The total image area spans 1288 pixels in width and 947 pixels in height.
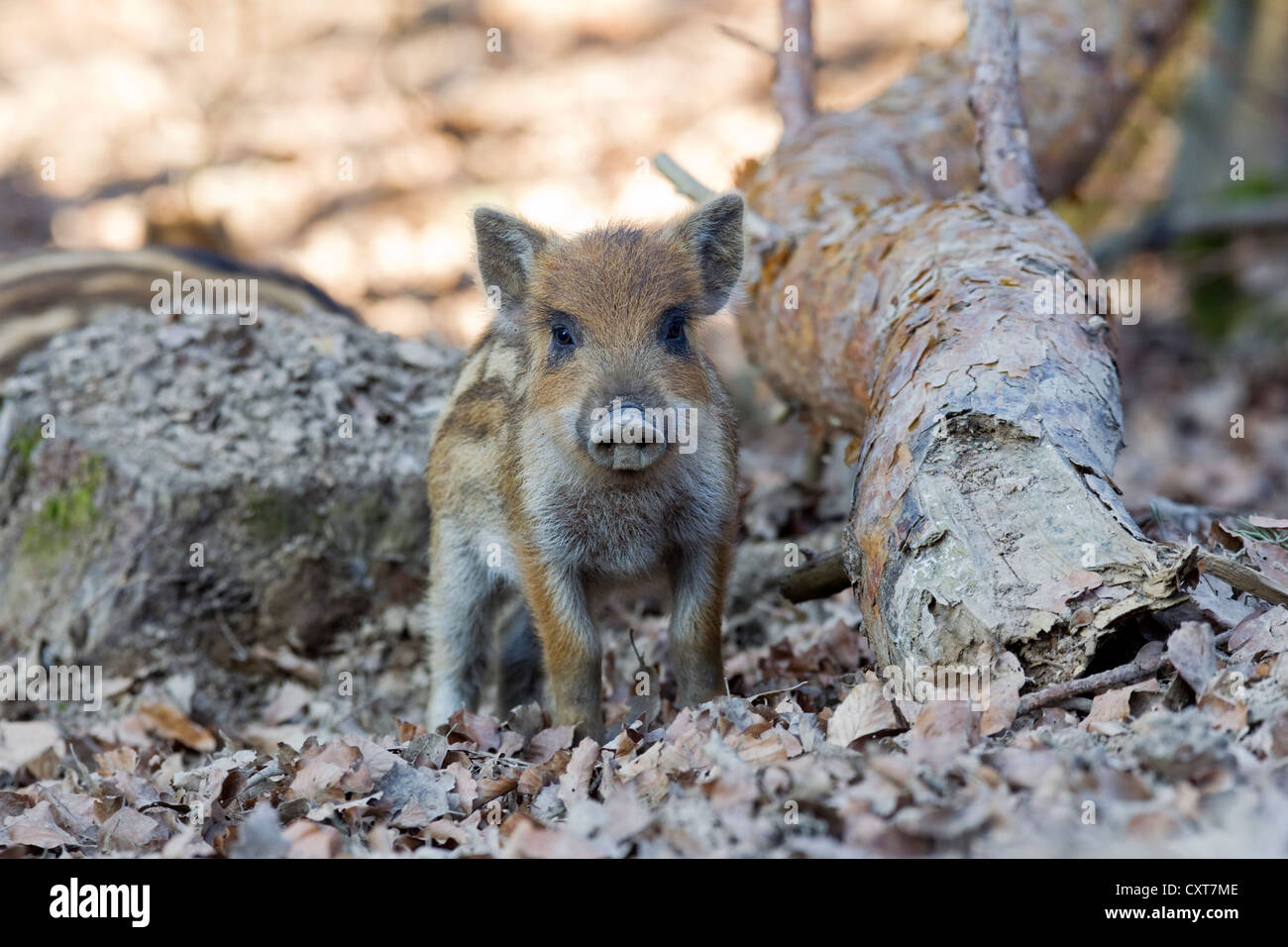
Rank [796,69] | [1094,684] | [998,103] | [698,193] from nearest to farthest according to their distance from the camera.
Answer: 1. [1094,684]
2. [998,103]
3. [698,193]
4. [796,69]

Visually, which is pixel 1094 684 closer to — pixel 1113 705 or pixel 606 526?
pixel 1113 705

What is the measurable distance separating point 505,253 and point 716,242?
0.87 metres

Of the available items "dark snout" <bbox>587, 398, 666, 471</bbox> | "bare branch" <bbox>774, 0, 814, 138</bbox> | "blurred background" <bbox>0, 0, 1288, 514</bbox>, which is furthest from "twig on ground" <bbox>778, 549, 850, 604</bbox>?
"blurred background" <bbox>0, 0, 1288, 514</bbox>

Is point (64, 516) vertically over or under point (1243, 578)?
over

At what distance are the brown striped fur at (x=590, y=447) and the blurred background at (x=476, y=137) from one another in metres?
7.67

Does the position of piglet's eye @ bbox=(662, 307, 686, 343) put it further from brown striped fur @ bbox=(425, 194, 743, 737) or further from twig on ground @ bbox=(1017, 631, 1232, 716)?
twig on ground @ bbox=(1017, 631, 1232, 716)

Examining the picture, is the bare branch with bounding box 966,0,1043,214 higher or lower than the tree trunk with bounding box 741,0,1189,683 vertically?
higher

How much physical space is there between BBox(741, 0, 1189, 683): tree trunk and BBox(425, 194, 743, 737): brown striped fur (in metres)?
0.72

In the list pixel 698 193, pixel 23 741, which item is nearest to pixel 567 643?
pixel 23 741

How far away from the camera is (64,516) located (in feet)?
21.0

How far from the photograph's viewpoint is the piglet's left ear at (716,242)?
5.12 m

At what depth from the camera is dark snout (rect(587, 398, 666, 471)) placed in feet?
13.6

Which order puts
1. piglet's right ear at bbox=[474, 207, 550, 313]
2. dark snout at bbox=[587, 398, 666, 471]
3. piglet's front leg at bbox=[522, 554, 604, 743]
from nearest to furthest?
1. dark snout at bbox=[587, 398, 666, 471]
2. piglet's front leg at bbox=[522, 554, 604, 743]
3. piglet's right ear at bbox=[474, 207, 550, 313]
